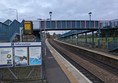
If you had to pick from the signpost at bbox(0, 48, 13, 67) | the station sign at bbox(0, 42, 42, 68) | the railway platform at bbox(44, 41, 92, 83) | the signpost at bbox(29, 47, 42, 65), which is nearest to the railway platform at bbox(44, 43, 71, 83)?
the railway platform at bbox(44, 41, 92, 83)

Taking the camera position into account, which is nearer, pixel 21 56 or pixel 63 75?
pixel 21 56

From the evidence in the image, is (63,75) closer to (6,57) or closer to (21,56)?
(21,56)

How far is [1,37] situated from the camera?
20.0 metres

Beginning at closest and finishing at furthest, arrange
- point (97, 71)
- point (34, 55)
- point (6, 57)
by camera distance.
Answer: point (6, 57), point (34, 55), point (97, 71)

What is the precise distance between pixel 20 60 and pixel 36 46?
100 cm

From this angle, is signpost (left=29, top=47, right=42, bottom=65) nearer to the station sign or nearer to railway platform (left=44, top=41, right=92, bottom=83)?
the station sign

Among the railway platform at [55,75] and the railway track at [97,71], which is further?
the railway track at [97,71]

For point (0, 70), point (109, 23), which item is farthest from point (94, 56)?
point (0, 70)

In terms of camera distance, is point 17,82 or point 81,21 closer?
point 17,82

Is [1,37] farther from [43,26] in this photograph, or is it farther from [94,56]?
[43,26]

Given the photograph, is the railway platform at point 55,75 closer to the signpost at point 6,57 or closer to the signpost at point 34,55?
the signpost at point 34,55

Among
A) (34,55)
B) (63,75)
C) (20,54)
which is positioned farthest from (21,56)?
(63,75)

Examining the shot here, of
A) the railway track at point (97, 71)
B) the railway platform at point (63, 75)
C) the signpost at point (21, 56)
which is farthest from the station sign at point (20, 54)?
the railway track at point (97, 71)

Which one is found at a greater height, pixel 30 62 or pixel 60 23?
pixel 60 23
